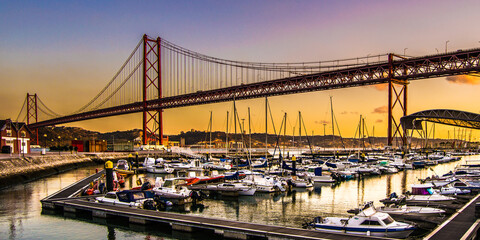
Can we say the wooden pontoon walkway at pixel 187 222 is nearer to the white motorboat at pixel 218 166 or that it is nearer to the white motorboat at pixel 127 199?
the white motorboat at pixel 127 199

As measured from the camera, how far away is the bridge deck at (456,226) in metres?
15.5

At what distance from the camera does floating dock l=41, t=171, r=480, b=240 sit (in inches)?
626

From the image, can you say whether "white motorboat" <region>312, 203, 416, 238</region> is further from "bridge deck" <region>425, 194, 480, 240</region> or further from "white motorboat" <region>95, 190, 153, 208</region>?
"white motorboat" <region>95, 190, 153, 208</region>

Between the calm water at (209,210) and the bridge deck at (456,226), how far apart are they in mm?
6854

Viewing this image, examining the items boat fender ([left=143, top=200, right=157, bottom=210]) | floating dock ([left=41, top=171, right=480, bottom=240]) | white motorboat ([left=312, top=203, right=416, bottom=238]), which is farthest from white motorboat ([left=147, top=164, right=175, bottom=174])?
white motorboat ([left=312, top=203, right=416, bottom=238])

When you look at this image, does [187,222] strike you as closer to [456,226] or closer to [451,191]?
[456,226]

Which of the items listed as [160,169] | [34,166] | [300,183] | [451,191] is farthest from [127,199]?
[160,169]

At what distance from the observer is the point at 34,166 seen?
44.9 meters

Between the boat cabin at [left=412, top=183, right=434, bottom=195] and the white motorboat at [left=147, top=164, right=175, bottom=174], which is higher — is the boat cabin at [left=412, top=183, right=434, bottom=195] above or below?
above

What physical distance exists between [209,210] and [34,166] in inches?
1110

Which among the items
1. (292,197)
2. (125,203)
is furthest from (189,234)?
(292,197)

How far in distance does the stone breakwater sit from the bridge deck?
34549 mm

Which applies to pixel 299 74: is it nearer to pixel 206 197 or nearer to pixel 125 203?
pixel 206 197

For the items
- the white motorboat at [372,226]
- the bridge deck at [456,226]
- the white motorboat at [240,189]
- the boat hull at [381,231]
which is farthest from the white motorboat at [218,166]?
the boat hull at [381,231]
